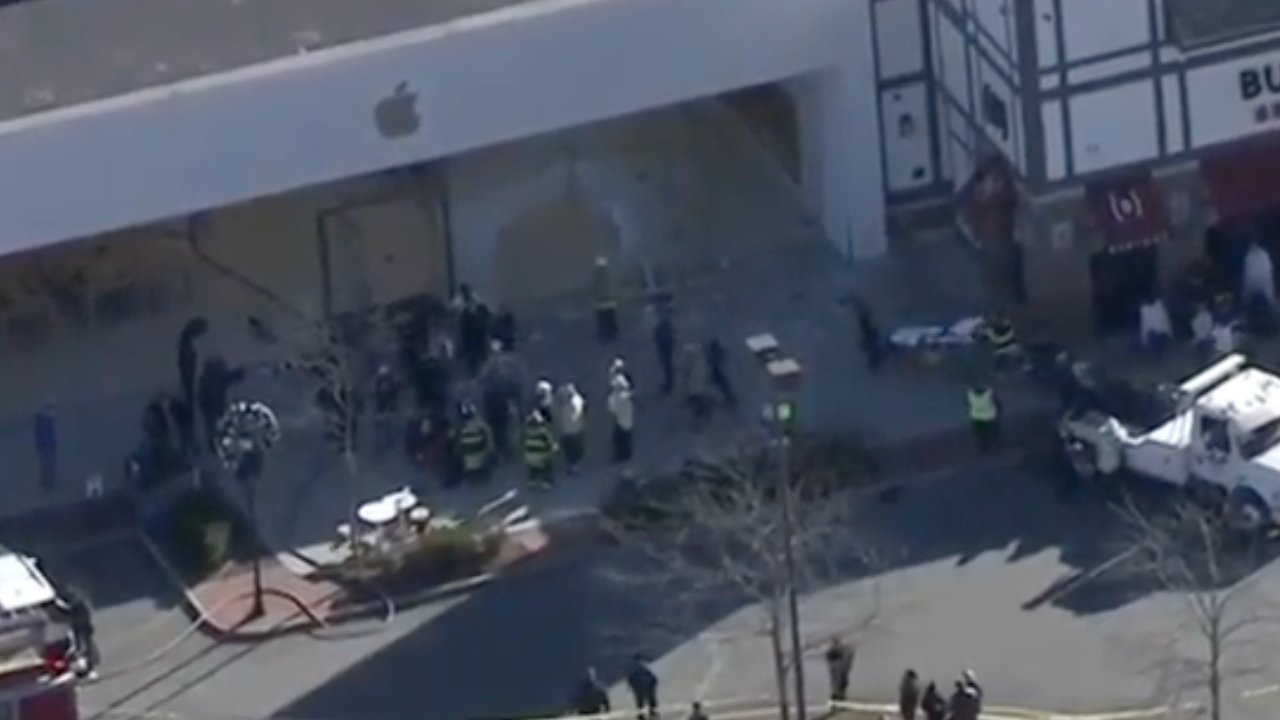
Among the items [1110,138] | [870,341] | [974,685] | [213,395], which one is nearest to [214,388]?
[213,395]

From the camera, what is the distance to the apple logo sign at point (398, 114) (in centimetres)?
6172

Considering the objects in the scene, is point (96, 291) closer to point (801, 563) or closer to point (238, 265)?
point (238, 265)

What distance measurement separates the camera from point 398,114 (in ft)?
203

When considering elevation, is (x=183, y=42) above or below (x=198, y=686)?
above

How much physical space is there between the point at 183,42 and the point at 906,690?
43.8 feet

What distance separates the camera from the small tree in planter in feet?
198

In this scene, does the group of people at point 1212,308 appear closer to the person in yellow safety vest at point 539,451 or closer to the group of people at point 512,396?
the group of people at point 512,396

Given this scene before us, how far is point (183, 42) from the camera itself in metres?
62.4

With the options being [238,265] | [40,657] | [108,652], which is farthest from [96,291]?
[40,657]

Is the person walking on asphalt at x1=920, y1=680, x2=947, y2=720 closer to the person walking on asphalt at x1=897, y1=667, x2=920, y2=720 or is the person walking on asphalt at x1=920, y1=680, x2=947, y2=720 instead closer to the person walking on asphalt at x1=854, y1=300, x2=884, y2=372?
the person walking on asphalt at x1=897, y1=667, x2=920, y2=720

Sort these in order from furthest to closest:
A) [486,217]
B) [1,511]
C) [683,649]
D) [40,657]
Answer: [486,217] → [1,511] → [683,649] → [40,657]

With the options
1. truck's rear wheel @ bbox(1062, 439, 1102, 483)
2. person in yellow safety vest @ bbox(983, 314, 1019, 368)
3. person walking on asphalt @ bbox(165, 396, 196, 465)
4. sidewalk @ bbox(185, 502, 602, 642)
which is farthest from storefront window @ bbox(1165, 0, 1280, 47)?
person walking on asphalt @ bbox(165, 396, 196, 465)

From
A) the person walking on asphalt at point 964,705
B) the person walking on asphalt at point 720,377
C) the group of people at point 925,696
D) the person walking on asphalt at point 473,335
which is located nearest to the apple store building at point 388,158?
the person walking on asphalt at point 473,335

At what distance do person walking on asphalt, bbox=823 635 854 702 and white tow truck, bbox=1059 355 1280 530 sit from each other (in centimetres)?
488
